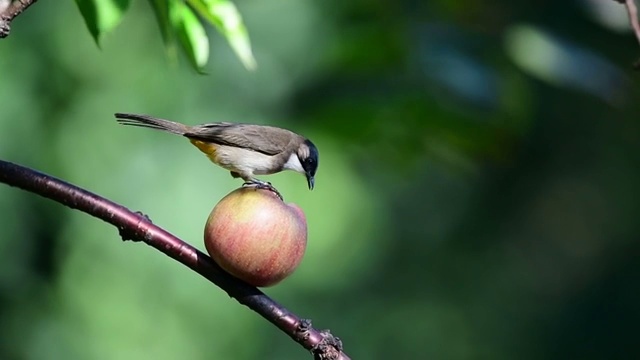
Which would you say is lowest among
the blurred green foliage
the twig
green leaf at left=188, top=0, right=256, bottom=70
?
→ the blurred green foliage

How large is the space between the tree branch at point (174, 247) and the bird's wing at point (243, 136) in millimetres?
680

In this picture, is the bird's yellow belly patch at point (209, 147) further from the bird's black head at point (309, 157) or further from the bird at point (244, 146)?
the bird's black head at point (309, 157)

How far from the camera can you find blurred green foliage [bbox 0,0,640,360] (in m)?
2.75

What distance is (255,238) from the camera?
4.79 feet

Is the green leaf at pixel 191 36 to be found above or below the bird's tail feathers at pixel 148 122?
above

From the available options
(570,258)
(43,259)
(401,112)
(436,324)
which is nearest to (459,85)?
(401,112)

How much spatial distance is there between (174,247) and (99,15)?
0.36 metres

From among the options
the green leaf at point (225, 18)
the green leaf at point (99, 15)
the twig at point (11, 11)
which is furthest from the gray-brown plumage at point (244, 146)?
the twig at point (11, 11)

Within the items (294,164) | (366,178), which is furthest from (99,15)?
(366,178)

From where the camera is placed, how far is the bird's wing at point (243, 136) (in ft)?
7.15

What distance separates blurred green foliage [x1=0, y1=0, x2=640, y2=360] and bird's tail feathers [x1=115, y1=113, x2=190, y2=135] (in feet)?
2.46

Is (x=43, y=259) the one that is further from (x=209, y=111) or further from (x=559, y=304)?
(x=559, y=304)

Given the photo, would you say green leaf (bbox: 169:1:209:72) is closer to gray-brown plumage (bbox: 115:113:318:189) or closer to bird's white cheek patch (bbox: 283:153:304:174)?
gray-brown plumage (bbox: 115:113:318:189)

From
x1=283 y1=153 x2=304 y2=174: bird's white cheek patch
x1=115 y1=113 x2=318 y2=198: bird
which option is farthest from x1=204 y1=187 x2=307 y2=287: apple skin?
x1=283 y1=153 x2=304 y2=174: bird's white cheek patch
